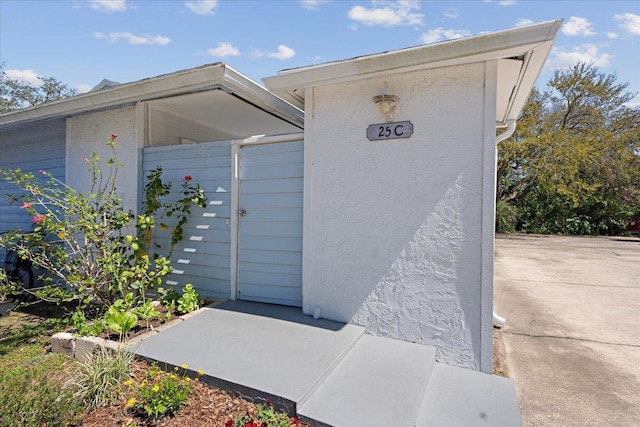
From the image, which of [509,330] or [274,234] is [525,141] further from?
[274,234]

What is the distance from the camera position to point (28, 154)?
697cm

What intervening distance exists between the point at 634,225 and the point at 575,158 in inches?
264

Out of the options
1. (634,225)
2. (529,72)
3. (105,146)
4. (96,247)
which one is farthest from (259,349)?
(634,225)

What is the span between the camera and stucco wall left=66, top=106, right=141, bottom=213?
17.8ft

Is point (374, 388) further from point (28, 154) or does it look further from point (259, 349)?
point (28, 154)

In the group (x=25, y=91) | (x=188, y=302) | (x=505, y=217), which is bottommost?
(x=188, y=302)

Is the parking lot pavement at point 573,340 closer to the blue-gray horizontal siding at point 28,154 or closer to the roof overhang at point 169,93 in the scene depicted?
the roof overhang at point 169,93

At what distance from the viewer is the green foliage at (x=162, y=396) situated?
260 cm

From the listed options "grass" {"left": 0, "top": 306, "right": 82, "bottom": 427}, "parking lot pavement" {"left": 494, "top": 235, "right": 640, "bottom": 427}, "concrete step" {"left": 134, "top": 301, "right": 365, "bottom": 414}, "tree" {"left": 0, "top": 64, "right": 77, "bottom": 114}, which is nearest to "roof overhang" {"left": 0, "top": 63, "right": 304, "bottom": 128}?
"concrete step" {"left": 134, "top": 301, "right": 365, "bottom": 414}

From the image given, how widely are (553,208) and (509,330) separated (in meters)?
17.4

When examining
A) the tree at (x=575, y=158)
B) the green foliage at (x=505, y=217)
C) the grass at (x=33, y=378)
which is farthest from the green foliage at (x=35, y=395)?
the green foliage at (x=505, y=217)

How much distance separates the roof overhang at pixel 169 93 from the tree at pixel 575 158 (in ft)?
47.1

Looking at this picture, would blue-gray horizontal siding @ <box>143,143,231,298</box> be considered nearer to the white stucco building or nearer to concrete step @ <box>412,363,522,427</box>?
the white stucco building

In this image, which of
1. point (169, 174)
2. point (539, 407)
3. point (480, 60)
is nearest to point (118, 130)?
point (169, 174)
